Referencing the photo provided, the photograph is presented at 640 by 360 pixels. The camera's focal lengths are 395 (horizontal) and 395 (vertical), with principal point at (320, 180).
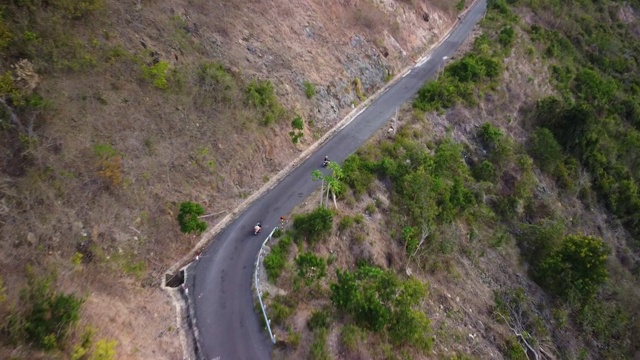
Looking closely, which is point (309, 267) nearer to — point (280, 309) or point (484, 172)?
point (280, 309)

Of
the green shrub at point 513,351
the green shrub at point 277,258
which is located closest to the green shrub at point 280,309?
the green shrub at point 277,258

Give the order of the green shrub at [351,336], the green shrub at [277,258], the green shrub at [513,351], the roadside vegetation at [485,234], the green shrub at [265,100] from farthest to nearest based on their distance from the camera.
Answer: the green shrub at [265,100]
the green shrub at [513,351]
the green shrub at [277,258]
the roadside vegetation at [485,234]
the green shrub at [351,336]

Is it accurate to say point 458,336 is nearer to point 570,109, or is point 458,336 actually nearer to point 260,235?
point 260,235

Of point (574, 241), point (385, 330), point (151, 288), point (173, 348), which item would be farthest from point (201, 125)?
point (574, 241)

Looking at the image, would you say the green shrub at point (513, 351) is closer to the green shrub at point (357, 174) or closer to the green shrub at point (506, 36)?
the green shrub at point (357, 174)

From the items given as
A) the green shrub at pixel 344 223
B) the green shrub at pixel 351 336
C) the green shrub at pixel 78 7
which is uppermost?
the green shrub at pixel 78 7

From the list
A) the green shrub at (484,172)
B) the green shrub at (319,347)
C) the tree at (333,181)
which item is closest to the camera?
the green shrub at (319,347)

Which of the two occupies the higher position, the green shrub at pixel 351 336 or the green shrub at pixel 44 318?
the green shrub at pixel 44 318

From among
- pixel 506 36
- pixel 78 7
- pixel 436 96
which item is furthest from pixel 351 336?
pixel 506 36

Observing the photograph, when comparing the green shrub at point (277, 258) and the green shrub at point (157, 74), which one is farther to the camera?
the green shrub at point (157, 74)
